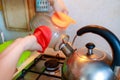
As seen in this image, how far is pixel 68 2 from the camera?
938mm

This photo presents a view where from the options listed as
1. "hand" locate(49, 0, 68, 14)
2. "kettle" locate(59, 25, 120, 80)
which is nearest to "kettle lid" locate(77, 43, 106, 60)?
"kettle" locate(59, 25, 120, 80)

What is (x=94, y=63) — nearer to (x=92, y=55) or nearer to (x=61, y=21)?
(x=92, y=55)

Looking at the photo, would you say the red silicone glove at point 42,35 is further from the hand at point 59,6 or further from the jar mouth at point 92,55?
the hand at point 59,6

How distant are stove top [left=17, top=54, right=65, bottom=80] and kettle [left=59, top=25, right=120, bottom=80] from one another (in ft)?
0.62

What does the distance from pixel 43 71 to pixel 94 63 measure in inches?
13.1

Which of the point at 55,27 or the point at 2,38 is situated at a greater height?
the point at 55,27

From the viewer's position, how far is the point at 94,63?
1.74 feet

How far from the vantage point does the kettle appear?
514 millimetres

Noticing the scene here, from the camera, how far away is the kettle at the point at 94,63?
1.69 ft

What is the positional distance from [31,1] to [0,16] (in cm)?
31

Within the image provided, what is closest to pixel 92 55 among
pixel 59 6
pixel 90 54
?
pixel 90 54

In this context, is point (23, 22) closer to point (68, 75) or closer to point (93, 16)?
point (93, 16)

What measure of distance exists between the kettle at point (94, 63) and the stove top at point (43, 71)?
0.19m

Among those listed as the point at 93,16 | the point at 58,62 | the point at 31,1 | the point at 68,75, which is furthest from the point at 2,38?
the point at 68,75
